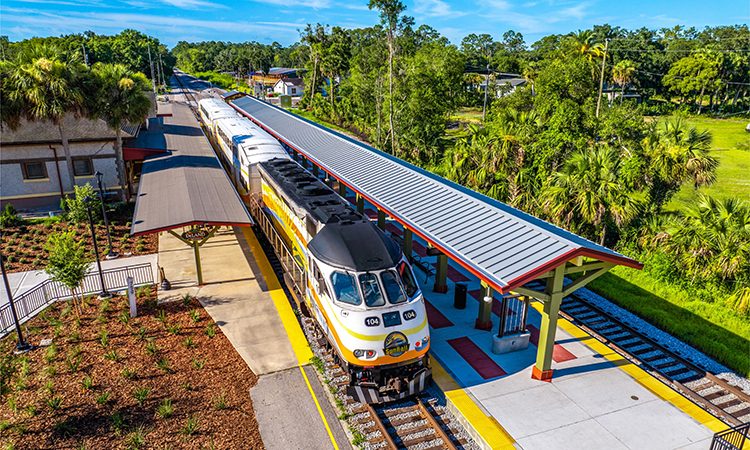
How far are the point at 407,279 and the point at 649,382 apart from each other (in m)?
7.44

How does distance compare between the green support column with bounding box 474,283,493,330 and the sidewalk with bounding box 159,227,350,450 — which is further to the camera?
the green support column with bounding box 474,283,493,330

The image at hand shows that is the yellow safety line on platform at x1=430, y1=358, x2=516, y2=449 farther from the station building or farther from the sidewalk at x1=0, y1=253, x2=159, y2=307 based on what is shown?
the station building

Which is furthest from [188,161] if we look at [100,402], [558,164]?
[558,164]

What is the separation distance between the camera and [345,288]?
12789 millimetres

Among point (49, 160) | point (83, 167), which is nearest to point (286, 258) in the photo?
point (83, 167)

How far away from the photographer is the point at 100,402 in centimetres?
1270

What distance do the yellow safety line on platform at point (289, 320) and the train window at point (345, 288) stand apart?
116 inches

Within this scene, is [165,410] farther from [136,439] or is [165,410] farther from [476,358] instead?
[476,358]

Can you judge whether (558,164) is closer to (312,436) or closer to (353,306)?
(353,306)

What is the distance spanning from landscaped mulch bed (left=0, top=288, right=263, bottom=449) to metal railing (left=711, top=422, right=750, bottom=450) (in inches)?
415

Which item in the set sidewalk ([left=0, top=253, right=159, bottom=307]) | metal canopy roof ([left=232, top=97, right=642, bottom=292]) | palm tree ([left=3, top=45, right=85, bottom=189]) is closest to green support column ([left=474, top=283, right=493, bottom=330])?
metal canopy roof ([left=232, top=97, right=642, bottom=292])

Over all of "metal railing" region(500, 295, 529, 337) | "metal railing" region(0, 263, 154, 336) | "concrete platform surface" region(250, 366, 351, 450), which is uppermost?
"metal railing" region(500, 295, 529, 337)

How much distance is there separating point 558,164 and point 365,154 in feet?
32.9

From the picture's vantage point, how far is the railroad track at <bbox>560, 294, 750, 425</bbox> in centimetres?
1293
